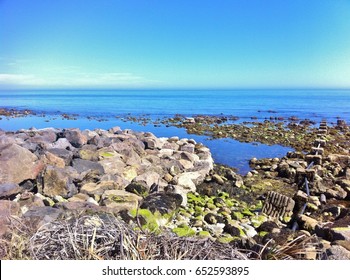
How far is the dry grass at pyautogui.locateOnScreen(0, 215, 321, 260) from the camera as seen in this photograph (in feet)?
5.24

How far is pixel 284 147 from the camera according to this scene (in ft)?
45.3

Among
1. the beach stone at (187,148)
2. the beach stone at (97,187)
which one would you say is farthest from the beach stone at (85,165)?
the beach stone at (187,148)

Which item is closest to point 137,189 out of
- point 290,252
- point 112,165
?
point 112,165

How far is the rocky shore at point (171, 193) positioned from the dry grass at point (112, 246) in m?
0.02

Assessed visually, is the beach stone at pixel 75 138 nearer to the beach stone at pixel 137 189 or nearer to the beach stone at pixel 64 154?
the beach stone at pixel 64 154

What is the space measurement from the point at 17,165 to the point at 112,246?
4418 millimetres

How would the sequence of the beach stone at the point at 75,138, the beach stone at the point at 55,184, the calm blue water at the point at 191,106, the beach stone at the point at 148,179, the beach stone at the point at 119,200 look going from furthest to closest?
the calm blue water at the point at 191,106, the beach stone at the point at 75,138, the beach stone at the point at 148,179, the beach stone at the point at 55,184, the beach stone at the point at 119,200

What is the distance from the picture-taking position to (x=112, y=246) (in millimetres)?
1635

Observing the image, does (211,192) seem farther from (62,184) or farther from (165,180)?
(62,184)

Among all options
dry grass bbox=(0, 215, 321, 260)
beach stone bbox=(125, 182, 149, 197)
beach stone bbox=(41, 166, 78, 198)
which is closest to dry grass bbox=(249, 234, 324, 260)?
dry grass bbox=(0, 215, 321, 260)

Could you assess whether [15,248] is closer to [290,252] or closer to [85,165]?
[290,252]

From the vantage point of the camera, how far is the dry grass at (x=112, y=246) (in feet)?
5.24
